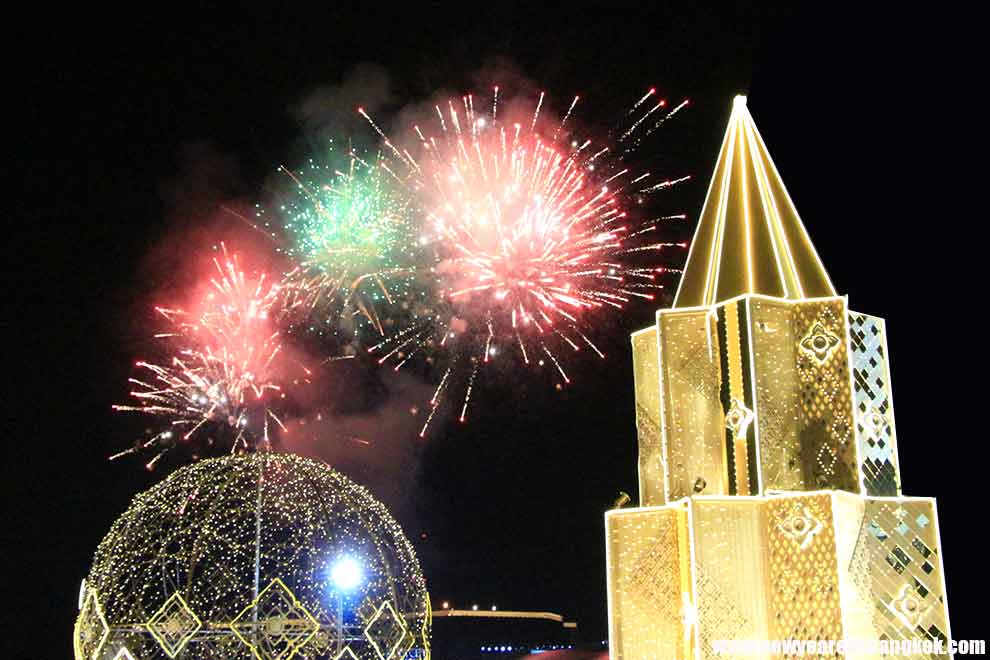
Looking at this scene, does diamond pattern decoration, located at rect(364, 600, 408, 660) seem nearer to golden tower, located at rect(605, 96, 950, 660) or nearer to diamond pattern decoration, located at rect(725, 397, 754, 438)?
golden tower, located at rect(605, 96, 950, 660)

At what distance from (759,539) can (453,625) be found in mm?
18702

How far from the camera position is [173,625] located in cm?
1288

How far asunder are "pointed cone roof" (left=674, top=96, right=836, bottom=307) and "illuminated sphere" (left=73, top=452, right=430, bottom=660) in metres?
6.25

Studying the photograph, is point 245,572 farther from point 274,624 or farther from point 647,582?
point 647,582

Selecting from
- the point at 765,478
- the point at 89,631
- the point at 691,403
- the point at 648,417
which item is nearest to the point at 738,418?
the point at 691,403

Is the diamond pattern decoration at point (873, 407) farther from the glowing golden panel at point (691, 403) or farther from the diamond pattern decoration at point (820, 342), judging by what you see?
the glowing golden panel at point (691, 403)

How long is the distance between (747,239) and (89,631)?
10.4 metres

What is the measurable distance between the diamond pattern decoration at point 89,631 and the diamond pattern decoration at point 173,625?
90cm

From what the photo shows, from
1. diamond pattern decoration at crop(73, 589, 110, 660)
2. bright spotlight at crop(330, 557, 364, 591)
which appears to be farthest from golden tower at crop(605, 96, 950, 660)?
diamond pattern decoration at crop(73, 589, 110, 660)

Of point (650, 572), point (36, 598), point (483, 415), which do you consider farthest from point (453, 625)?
point (650, 572)

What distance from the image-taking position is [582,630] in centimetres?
2648

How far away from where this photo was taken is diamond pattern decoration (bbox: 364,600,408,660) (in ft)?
45.7

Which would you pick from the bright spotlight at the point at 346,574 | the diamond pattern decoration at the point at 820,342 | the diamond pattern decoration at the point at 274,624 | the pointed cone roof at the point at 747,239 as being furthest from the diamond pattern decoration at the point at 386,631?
the diamond pattern decoration at the point at 820,342

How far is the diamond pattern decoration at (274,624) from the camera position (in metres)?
12.7
